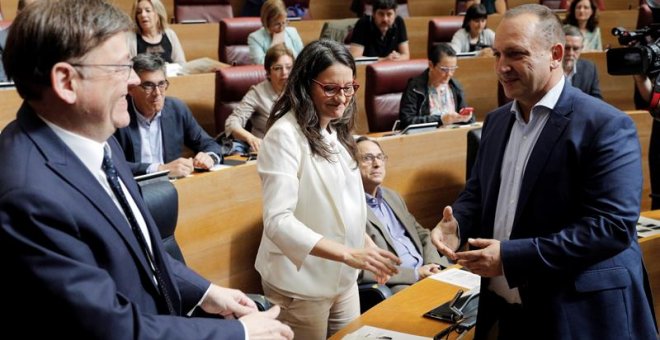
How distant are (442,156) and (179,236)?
1140mm

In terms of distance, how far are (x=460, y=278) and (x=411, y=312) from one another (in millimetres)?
260

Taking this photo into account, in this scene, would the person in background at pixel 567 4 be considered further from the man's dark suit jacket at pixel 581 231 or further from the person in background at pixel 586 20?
the man's dark suit jacket at pixel 581 231

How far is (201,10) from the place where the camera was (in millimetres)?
4828

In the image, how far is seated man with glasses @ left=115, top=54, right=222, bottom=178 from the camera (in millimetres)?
2494

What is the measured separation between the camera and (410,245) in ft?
7.87

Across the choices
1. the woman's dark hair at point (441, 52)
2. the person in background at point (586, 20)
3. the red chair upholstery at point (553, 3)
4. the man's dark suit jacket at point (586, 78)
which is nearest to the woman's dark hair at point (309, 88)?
the woman's dark hair at point (441, 52)

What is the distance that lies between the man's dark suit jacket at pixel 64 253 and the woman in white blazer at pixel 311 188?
54 centimetres

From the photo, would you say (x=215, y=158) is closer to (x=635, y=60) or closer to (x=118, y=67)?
(x=635, y=60)

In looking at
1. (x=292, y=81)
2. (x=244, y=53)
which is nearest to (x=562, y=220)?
(x=292, y=81)

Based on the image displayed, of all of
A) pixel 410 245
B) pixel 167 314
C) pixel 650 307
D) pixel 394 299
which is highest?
pixel 167 314

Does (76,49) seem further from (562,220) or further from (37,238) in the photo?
(562,220)

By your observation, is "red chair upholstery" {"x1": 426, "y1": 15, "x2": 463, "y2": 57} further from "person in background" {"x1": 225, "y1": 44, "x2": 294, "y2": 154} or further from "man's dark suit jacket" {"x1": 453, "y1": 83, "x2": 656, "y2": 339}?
"man's dark suit jacket" {"x1": 453, "y1": 83, "x2": 656, "y2": 339}

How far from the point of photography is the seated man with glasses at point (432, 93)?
3250mm

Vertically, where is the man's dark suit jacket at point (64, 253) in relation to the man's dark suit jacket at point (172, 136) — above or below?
above
